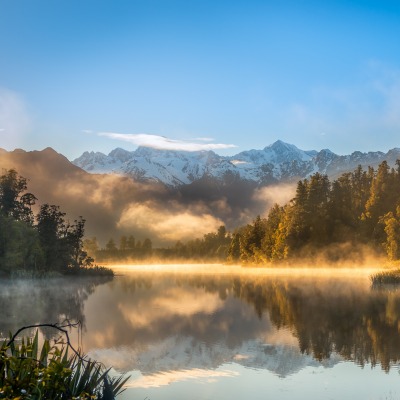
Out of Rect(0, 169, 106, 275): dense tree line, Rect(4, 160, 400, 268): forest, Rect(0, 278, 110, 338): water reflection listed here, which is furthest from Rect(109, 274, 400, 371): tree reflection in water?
Rect(4, 160, 400, 268): forest

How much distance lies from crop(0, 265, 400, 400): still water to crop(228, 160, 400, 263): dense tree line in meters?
92.2

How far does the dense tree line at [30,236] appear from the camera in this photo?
79425 millimetres

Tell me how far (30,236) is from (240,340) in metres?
60.3

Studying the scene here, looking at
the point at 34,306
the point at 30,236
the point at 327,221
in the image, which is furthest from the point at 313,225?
the point at 34,306

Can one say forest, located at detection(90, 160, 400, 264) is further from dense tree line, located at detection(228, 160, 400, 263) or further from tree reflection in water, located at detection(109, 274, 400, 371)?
tree reflection in water, located at detection(109, 274, 400, 371)

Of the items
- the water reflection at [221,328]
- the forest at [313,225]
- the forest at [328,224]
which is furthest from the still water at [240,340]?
the forest at [328,224]

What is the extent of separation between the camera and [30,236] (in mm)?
86062

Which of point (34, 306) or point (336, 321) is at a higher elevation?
point (336, 321)

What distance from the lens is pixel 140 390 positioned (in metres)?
20.2

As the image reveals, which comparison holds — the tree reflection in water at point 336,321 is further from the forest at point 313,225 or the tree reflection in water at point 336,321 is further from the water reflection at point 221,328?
the forest at point 313,225

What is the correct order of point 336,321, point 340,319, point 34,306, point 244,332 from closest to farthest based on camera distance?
point 244,332
point 336,321
point 340,319
point 34,306

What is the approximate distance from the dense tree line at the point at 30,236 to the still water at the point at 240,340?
2082 centimetres

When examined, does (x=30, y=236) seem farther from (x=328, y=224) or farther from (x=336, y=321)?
(x=328, y=224)

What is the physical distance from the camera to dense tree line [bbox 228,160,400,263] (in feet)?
503
